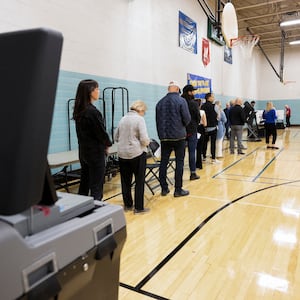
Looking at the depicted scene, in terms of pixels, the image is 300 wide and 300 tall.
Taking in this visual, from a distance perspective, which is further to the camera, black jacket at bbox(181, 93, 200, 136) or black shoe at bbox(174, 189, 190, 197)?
black jacket at bbox(181, 93, 200, 136)

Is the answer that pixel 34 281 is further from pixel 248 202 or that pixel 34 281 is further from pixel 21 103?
pixel 248 202

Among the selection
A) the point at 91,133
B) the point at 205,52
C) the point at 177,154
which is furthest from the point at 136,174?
the point at 205,52

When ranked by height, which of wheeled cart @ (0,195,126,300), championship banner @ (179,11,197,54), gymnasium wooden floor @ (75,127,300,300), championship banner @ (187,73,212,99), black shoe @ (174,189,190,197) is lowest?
gymnasium wooden floor @ (75,127,300,300)

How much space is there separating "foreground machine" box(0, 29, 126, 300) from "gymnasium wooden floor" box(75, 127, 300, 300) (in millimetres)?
1270

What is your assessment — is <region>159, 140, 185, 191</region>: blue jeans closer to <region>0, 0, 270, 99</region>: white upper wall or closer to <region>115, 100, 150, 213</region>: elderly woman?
<region>115, 100, 150, 213</region>: elderly woman

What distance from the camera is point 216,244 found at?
8.93 feet

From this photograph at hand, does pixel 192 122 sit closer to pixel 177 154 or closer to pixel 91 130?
pixel 177 154

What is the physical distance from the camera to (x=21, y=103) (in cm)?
72

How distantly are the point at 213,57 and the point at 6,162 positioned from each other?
1192cm

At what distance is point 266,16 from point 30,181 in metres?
14.1

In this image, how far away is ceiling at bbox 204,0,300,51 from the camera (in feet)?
37.1

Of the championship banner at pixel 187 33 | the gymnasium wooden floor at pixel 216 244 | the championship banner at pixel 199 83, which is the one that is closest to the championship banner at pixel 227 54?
the championship banner at pixel 199 83

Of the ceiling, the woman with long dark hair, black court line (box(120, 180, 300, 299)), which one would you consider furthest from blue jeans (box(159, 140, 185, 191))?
the ceiling

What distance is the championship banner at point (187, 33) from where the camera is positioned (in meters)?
8.96
